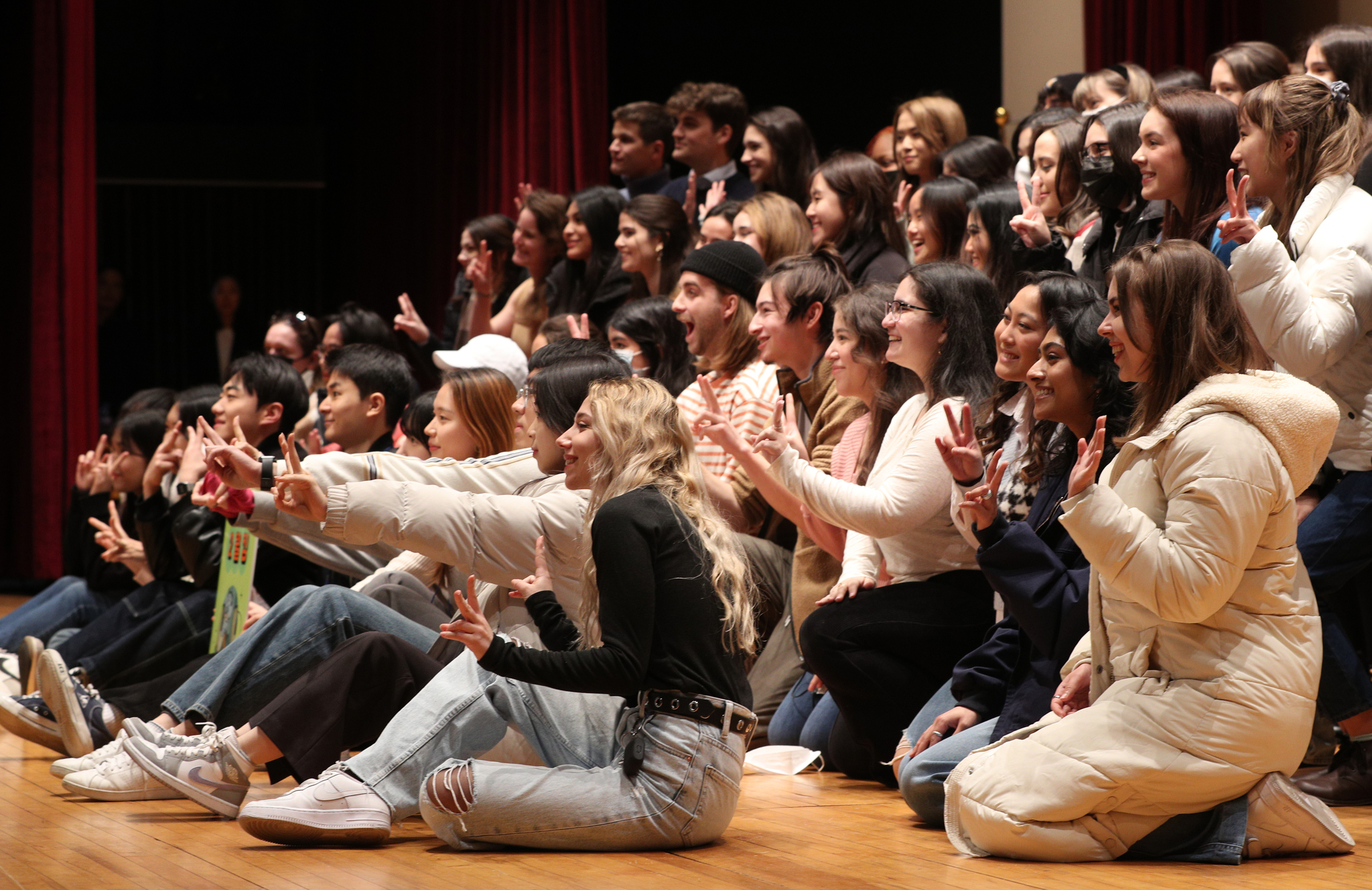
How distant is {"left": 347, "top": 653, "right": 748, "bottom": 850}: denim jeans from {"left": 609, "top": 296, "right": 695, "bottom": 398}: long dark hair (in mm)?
1946

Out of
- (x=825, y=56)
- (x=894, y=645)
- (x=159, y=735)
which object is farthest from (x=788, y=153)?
(x=159, y=735)

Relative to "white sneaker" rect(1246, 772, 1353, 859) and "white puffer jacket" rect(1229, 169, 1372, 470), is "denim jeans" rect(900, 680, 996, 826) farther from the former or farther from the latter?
"white puffer jacket" rect(1229, 169, 1372, 470)

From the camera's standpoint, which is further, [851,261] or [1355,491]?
[851,261]

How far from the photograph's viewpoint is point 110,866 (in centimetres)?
262

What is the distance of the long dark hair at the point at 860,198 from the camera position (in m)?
4.80

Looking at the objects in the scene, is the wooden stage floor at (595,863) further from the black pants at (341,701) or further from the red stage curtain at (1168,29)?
the red stage curtain at (1168,29)

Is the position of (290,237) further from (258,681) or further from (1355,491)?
(1355,491)

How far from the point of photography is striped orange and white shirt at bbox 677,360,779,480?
13.6 ft

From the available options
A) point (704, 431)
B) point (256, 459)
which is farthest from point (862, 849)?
point (256, 459)

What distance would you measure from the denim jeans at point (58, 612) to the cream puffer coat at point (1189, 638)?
10.5 feet

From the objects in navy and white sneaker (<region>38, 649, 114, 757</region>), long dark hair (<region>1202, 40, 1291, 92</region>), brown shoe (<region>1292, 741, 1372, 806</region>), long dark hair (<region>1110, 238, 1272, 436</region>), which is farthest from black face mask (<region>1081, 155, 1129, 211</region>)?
navy and white sneaker (<region>38, 649, 114, 757</region>)

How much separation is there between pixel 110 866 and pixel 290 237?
8736 mm

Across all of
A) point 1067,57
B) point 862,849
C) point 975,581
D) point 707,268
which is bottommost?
point 862,849

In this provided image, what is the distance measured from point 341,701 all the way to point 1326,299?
210 centimetres
